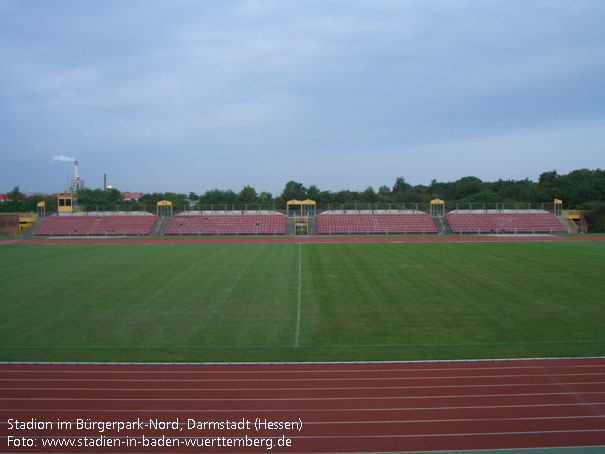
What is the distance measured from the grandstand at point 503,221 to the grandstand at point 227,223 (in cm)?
1929

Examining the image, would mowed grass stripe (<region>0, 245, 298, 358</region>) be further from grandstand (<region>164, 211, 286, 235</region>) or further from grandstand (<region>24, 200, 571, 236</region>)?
grandstand (<region>24, 200, 571, 236</region>)

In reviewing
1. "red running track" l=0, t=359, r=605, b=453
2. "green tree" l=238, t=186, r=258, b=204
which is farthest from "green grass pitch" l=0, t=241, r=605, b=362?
"green tree" l=238, t=186, r=258, b=204

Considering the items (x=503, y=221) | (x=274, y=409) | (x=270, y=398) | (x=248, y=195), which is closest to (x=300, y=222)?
(x=503, y=221)

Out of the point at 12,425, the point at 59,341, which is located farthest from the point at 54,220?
the point at 12,425

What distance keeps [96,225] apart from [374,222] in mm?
30854

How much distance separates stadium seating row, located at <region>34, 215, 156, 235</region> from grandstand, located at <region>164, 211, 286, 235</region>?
3019 millimetres

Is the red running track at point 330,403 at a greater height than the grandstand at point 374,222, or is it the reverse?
the grandstand at point 374,222

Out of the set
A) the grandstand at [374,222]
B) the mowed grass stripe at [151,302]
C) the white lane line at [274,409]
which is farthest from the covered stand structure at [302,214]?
the white lane line at [274,409]

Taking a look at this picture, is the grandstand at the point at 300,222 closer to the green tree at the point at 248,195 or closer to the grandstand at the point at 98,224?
the grandstand at the point at 98,224

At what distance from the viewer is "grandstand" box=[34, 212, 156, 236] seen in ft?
145

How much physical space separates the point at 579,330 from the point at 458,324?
306cm

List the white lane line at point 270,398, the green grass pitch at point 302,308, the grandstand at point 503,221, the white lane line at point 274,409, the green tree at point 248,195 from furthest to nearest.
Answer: the green tree at point 248,195, the grandstand at point 503,221, the green grass pitch at point 302,308, the white lane line at point 270,398, the white lane line at point 274,409

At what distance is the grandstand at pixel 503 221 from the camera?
4362 cm

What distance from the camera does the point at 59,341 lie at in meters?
10.6
